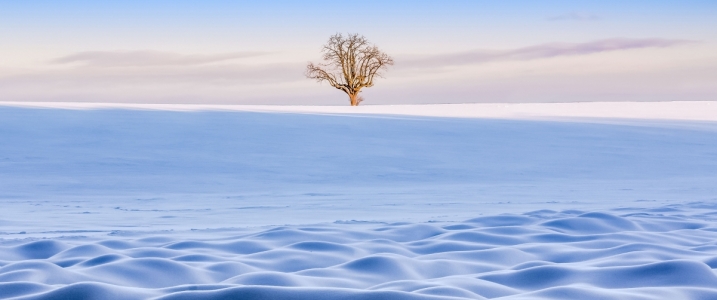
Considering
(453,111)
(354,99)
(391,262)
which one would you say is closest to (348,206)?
(391,262)

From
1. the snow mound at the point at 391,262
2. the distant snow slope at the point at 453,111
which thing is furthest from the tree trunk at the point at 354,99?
the snow mound at the point at 391,262

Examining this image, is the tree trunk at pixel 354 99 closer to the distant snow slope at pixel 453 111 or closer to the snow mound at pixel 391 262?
the distant snow slope at pixel 453 111

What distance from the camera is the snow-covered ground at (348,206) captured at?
7.99 ft

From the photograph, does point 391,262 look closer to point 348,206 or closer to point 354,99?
point 348,206

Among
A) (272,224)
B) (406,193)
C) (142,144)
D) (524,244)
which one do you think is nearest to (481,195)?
(406,193)

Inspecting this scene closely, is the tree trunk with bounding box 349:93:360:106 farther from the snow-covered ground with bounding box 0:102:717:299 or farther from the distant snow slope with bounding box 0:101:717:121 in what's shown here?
the snow-covered ground with bounding box 0:102:717:299

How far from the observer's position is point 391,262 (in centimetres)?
274

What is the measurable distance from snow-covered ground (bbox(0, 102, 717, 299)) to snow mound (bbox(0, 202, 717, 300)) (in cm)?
1

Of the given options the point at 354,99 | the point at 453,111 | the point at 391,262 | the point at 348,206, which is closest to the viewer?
the point at 391,262

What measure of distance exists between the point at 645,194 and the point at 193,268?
4905 mm

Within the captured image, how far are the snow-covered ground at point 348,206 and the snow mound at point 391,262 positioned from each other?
0.5 inches

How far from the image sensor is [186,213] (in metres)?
5.14

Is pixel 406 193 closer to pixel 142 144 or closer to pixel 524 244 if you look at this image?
pixel 524 244

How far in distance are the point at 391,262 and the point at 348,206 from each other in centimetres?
287
